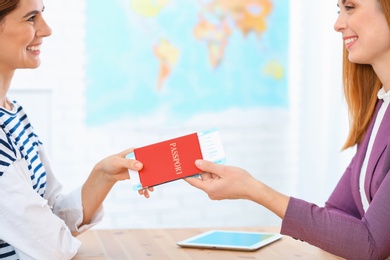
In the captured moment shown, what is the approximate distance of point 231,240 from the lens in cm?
190

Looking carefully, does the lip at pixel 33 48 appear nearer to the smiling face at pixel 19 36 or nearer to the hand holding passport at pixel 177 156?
the smiling face at pixel 19 36

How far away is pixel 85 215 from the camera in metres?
1.97

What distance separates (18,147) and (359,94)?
99 centimetres

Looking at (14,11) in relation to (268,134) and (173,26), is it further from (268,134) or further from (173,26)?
(268,134)

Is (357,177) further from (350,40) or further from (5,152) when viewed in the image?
(5,152)

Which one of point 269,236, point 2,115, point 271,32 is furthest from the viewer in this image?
point 271,32

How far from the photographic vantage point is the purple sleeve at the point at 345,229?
160 cm

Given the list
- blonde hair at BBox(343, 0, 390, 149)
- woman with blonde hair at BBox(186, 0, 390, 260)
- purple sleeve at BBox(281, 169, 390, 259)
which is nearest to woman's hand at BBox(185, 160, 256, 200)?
woman with blonde hair at BBox(186, 0, 390, 260)

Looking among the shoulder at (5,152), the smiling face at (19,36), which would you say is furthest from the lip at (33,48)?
the shoulder at (5,152)

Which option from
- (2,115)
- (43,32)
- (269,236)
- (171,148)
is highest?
(43,32)

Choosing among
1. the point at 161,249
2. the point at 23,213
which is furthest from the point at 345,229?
the point at 23,213

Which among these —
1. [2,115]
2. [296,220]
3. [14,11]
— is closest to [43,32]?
[14,11]

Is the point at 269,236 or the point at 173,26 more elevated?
the point at 173,26

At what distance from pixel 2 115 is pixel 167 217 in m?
2.26
